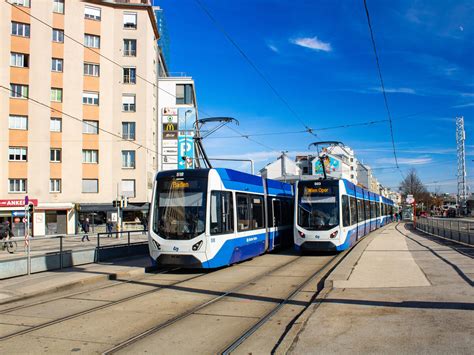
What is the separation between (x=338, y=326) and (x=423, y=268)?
6.68 meters

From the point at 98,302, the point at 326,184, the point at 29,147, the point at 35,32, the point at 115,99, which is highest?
the point at 35,32

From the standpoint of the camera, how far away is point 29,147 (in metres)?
41.2

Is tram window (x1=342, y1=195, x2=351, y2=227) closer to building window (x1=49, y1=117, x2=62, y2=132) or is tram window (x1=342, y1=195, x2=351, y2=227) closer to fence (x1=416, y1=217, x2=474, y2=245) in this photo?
fence (x1=416, y1=217, x2=474, y2=245)

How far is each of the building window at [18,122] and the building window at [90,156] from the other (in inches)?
211

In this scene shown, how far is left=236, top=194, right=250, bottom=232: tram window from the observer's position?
14523mm

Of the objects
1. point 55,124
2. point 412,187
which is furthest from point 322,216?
point 412,187

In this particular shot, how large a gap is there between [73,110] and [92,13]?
9479 millimetres

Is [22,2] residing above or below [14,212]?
above

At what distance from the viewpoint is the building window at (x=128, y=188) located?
44500 millimetres

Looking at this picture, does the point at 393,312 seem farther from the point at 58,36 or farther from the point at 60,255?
the point at 58,36

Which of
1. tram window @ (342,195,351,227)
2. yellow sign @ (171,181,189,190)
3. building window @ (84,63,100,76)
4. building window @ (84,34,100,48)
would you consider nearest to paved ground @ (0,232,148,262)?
yellow sign @ (171,181,189,190)

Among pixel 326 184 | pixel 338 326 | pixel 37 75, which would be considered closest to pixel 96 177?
pixel 37 75

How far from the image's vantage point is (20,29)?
41.3m

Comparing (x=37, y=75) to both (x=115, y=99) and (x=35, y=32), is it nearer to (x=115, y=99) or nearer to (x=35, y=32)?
(x=35, y=32)
